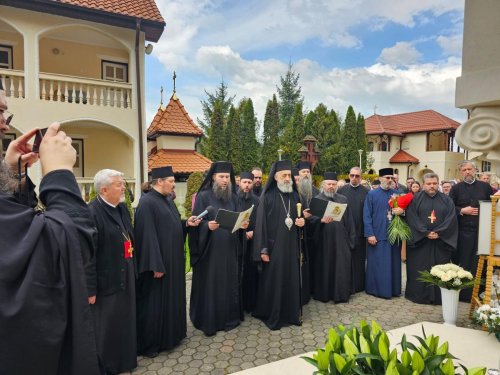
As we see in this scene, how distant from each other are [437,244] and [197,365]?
4717 millimetres

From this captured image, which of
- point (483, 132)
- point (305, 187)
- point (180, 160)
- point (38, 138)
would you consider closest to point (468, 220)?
point (305, 187)

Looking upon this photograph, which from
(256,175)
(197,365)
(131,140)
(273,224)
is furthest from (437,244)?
(131,140)

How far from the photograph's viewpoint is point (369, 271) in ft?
22.9

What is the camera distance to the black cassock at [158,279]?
434 cm

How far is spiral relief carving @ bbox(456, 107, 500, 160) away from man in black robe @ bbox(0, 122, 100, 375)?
2274 mm

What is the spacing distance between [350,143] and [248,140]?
9.84m

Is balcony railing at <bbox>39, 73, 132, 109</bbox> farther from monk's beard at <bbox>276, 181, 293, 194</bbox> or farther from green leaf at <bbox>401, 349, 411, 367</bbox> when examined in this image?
green leaf at <bbox>401, 349, 411, 367</bbox>

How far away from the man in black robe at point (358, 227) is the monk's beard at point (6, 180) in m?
6.35

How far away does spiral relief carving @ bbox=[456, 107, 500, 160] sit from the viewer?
7.18 feet

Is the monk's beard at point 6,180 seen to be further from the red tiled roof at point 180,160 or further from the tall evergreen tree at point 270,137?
the tall evergreen tree at point 270,137

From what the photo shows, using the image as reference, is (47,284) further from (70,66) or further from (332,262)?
(70,66)

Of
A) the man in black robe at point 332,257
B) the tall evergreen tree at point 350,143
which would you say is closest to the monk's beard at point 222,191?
the man in black robe at point 332,257

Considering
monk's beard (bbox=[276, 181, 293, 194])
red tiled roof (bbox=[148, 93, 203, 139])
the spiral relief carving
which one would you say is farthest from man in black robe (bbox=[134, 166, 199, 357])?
red tiled roof (bbox=[148, 93, 203, 139])

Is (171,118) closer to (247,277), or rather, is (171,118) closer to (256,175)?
(256,175)
